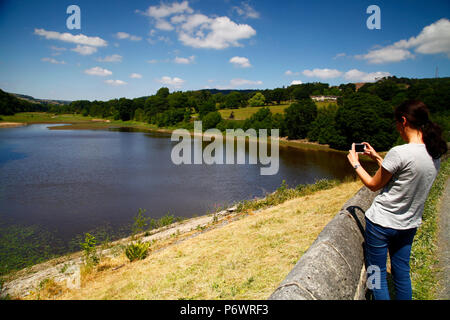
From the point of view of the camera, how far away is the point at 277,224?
7152 millimetres

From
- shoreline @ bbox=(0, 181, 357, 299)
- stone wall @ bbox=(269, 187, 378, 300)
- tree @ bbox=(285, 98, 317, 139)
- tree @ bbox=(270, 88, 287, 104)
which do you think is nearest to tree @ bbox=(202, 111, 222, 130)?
tree @ bbox=(285, 98, 317, 139)

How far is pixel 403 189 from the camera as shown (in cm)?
219

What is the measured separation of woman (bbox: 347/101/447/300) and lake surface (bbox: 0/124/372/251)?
38.2ft

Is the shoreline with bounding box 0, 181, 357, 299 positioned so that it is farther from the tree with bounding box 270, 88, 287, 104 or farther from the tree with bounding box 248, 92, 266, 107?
the tree with bounding box 270, 88, 287, 104

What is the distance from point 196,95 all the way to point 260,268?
127 metres

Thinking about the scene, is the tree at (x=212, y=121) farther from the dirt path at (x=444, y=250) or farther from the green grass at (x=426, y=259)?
the green grass at (x=426, y=259)

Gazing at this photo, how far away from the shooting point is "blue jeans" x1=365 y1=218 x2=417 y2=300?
92.3 inches

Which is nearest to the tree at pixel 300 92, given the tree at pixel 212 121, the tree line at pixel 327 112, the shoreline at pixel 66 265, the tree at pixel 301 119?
the tree line at pixel 327 112

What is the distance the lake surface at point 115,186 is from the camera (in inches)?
520

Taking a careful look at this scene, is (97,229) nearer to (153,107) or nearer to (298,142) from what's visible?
(298,142)

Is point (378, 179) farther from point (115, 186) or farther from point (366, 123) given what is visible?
point (366, 123)

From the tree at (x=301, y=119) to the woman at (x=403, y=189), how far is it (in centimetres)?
5111

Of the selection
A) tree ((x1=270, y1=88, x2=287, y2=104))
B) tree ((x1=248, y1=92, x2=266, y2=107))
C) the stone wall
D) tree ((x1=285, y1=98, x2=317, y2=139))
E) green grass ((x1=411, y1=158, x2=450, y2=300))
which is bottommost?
green grass ((x1=411, y1=158, x2=450, y2=300))
